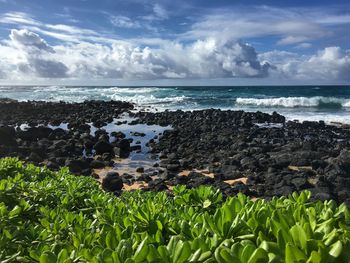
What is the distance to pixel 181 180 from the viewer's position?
11.5m

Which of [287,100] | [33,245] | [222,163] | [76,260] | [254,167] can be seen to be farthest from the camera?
[287,100]

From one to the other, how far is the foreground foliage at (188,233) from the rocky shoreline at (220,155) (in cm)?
710

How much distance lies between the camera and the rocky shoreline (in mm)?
10656

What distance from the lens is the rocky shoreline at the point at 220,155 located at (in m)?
10.7

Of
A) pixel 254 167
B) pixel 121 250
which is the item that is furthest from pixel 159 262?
pixel 254 167

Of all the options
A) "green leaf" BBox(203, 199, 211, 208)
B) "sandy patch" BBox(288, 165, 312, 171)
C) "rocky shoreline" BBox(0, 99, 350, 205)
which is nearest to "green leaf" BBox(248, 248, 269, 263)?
"green leaf" BBox(203, 199, 211, 208)

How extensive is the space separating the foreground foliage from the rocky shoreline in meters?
7.10

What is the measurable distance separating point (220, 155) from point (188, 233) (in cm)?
1272

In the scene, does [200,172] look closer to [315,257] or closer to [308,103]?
[315,257]

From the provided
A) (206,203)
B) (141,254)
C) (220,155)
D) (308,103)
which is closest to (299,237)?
(141,254)

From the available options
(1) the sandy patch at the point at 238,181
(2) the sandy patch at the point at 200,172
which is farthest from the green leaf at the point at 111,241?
(2) the sandy patch at the point at 200,172

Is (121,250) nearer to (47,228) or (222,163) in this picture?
(47,228)

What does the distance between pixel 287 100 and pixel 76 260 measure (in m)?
39.2

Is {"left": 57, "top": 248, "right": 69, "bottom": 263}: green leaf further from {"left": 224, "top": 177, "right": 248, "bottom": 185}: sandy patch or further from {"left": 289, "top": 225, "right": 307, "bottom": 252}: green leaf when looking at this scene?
{"left": 224, "top": 177, "right": 248, "bottom": 185}: sandy patch
